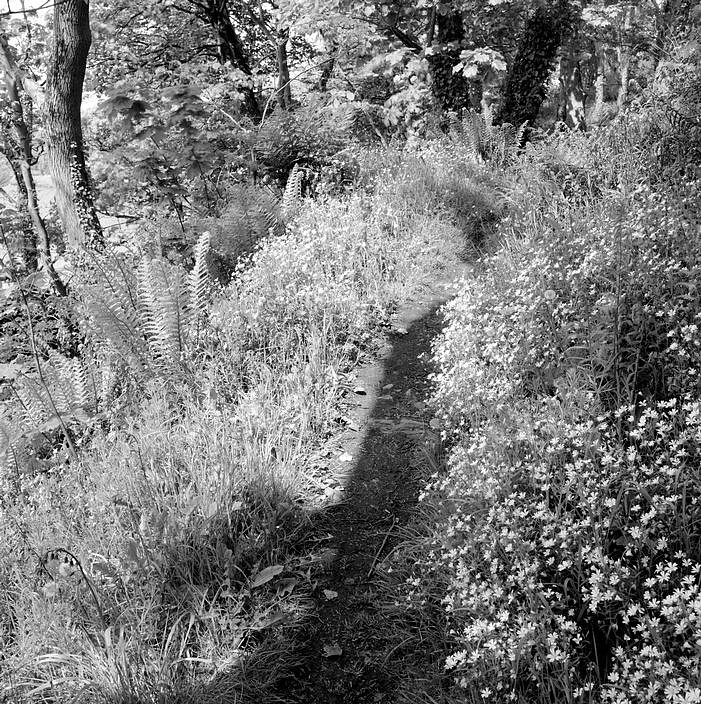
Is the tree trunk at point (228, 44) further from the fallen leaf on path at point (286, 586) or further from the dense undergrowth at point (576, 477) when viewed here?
the fallen leaf on path at point (286, 586)

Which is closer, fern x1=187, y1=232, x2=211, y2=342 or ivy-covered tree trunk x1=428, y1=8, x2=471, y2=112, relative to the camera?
fern x1=187, y1=232, x2=211, y2=342

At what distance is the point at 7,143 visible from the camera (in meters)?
9.70

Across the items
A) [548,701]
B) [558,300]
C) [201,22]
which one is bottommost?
[548,701]

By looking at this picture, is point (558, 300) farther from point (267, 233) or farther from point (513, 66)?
point (513, 66)

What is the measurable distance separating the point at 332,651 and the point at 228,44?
13.2 meters

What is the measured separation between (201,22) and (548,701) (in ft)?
48.5

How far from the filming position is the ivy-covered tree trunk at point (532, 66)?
10445mm

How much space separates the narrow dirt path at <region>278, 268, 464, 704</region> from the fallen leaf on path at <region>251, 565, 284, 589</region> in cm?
27

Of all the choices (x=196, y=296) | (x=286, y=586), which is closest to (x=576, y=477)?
(x=286, y=586)

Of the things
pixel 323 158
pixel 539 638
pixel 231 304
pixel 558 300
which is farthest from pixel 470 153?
pixel 539 638

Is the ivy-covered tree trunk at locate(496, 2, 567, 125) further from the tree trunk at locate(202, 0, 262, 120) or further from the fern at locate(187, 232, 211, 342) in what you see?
the fern at locate(187, 232, 211, 342)

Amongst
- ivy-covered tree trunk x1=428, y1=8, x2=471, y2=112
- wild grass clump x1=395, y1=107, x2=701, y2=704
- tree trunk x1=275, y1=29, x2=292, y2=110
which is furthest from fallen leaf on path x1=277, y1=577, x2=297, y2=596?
tree trunk x1=275, y1=29, x2=292, y2=110

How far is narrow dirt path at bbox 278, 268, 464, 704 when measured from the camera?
2.69 meters

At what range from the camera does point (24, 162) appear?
30.2 feet
